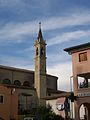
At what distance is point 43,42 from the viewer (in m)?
82.1

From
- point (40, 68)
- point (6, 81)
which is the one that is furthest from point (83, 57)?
point (6, 81)

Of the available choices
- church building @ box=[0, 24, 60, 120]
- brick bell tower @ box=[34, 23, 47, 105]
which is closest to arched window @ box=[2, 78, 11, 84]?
church building @ box=[0, 24, 60, 120]

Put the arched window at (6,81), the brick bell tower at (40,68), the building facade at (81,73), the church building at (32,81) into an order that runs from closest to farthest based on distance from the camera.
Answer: the building facade at (81,73) → the church building at (32,81) → the brick bell tower at (40,68) → the arched window at (6,81)

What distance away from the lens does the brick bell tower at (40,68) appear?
75.5 metres

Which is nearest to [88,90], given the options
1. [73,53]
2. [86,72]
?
[86,72]

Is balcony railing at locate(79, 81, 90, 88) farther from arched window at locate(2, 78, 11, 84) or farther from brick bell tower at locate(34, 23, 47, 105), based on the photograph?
arched window at locate(2, 78, 11, 84)

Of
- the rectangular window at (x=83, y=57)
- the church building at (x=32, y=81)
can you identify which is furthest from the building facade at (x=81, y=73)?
the church building at (x=32, y=81)

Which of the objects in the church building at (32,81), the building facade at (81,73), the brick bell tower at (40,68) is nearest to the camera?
the building facade at (81,73)

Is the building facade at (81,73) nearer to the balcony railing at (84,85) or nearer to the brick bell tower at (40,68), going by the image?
the balcony railing at (84,85)

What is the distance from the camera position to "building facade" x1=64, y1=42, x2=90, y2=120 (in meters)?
35.1

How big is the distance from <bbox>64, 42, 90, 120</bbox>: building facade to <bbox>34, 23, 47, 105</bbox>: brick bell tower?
3809 cm

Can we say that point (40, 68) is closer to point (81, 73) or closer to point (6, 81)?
point (6, 81)

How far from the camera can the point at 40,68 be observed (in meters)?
78.1

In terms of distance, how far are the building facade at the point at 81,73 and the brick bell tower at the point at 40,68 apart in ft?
125
